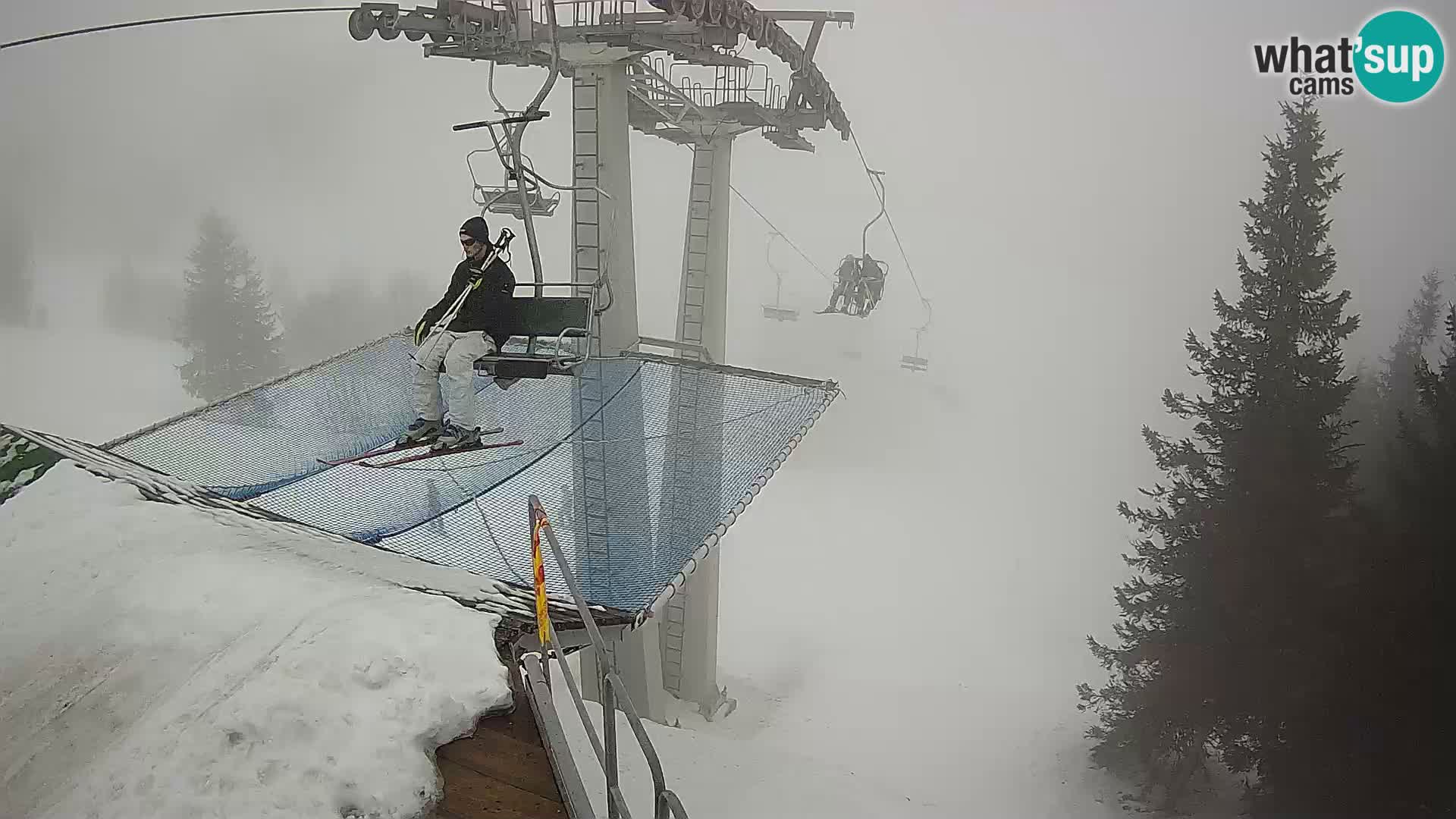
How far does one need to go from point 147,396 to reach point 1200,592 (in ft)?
44.3

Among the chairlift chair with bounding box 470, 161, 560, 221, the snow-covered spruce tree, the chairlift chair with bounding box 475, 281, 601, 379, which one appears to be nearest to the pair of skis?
the chairlift chair with bounding box 475, 281, 601, 379

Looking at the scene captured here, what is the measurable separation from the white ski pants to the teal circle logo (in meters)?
6.87

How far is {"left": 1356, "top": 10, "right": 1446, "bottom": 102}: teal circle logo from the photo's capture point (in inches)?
269

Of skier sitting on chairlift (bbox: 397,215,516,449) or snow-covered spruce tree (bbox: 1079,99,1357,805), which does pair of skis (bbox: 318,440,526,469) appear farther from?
snow-covered spruce tree (bbox: 1079,99,1357,805)

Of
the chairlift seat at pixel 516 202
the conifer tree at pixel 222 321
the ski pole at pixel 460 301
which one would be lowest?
the conifer tree at pixel 222 321

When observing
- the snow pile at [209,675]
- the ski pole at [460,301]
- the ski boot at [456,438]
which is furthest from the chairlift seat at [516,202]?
the snow pile at [209,675]

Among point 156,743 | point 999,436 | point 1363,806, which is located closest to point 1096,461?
point 999,436

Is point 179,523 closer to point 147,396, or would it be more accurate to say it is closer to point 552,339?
point 552,339

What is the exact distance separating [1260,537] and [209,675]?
7.48 meters

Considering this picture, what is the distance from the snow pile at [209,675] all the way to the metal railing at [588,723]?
0.38 ft

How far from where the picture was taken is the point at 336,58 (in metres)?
13.8

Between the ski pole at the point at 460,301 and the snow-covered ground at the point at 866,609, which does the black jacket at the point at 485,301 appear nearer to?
the ski pole at the point at 460,301

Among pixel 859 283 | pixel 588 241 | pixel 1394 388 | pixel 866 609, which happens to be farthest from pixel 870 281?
pixel 1394 388

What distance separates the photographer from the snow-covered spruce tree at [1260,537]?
7.23m
